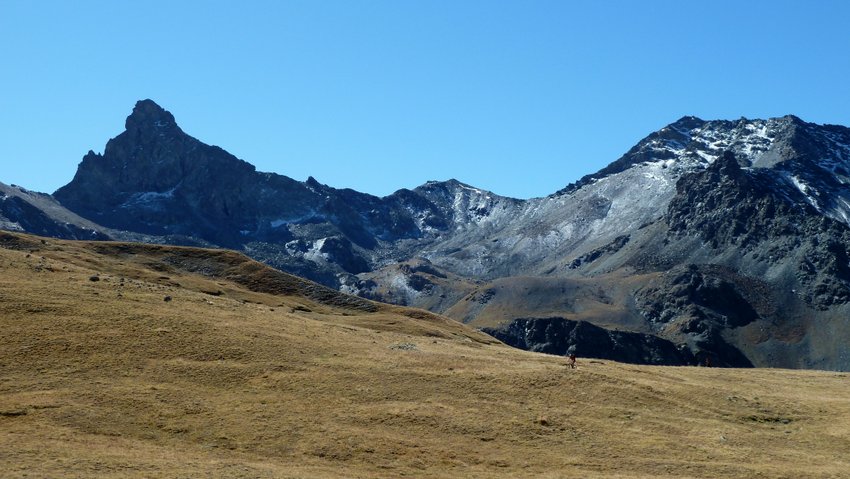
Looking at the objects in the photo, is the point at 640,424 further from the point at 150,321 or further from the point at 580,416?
the point at 150,321

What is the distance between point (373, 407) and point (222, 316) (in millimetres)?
28413

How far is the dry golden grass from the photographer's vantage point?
47.4 m

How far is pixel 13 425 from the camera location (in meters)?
47.2

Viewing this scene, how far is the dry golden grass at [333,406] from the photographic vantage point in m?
47.4

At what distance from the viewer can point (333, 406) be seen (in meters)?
56.8

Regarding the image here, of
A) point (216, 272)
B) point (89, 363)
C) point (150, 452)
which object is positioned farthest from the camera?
point (216, 272)

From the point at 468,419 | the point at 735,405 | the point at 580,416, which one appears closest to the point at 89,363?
the point at 468,419

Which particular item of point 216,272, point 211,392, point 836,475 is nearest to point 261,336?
point 211,392

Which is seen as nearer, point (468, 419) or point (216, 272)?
point (468, 419)

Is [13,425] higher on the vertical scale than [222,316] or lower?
lower

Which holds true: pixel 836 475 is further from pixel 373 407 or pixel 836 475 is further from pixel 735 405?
pixel 373 407

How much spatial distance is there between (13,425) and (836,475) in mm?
46174

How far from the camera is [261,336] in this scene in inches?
2862

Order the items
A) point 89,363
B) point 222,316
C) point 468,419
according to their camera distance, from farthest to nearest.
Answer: point 222,316, point 89,363, point 468,419
